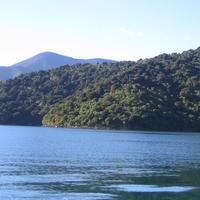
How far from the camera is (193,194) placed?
55.6 m

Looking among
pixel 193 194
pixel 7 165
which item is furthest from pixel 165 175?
pixel 7 165

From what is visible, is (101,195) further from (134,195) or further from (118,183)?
(118,183)

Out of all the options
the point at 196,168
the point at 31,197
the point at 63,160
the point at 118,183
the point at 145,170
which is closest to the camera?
the point at 31,197

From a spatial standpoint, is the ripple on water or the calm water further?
the ripple on water

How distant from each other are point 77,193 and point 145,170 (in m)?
28.3

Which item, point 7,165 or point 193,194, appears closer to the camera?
point 193,194

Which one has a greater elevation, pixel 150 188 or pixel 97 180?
pixel 97 180

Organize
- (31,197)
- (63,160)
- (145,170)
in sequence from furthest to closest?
(63,160), (145,170), (31,197)

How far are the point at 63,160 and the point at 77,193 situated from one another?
42.8 m

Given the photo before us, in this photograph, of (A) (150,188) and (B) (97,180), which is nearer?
(A) (150,188)

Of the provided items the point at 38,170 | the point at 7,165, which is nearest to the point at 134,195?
the point at 38,170

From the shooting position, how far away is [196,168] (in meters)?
86.7

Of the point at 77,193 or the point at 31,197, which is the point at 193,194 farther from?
the point at 31,197

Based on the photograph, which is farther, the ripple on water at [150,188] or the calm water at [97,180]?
the ripple on water at [150,188]
